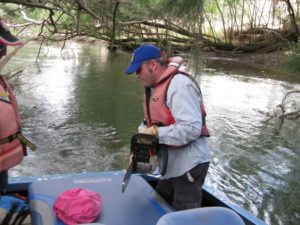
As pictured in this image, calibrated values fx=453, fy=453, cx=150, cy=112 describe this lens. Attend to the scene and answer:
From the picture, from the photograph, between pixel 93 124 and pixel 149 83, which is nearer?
pixel 149 83

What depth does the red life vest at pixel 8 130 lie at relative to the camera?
196 cm

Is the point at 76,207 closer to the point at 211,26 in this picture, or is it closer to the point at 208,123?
the point at 208,123

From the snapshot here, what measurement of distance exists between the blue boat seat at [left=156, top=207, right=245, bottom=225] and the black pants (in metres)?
0.69

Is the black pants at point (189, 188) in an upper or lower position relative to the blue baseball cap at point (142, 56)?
lower

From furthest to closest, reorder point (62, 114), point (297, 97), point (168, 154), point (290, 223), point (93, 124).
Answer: point (297, 97)
point (62, 114)
point (93, 124)
point (290, 223)
point (168, 154)

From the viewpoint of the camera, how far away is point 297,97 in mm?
9461

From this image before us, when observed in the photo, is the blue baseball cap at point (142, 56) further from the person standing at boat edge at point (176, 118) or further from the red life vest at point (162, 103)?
the red life vest at point (162, 103)

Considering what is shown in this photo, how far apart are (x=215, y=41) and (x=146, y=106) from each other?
14.1m

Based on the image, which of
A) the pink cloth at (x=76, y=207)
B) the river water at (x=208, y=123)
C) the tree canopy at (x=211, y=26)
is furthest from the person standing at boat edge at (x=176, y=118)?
the tree canopy at (x=211, y=26)

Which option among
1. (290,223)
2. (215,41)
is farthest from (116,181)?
(215,41)

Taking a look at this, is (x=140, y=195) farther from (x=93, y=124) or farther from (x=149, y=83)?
(x=93, y=124)

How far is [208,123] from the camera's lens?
7305 millimetres

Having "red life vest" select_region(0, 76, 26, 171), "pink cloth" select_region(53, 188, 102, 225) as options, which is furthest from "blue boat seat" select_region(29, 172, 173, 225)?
"red life vest" select_region(0, 76, 26, 171)

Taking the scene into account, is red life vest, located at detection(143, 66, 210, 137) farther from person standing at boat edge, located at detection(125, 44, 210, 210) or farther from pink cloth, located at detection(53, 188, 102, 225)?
pink cloth, located at detection(53, 188, 102, 225)
